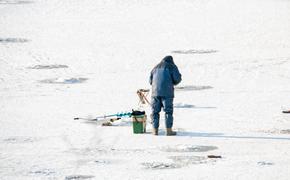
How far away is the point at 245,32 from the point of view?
3969cm

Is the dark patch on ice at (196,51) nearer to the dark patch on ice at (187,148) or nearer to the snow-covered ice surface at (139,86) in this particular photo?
the snow-covered ice surface at (139,86)

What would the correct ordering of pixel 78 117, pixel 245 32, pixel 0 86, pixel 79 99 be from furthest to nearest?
pixel 245 32, pixel 0 86, pixel 79 99, pixel 78 117

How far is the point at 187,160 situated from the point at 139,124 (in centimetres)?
307

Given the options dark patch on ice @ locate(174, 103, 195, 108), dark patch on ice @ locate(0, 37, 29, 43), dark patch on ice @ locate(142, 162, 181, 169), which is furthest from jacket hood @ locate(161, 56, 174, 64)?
dark patch on ice @ locate(0, 37, 29, 43)

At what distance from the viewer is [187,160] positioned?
16.2 m

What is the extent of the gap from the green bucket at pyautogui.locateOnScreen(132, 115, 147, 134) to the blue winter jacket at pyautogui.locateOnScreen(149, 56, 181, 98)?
0.57 meters

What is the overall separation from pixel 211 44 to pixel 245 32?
3.15m

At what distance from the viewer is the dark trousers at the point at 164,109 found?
18875mm

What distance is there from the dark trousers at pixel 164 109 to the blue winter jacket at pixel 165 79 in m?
0.11

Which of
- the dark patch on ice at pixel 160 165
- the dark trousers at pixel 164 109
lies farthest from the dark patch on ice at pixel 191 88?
the dark patch on ice at pixel 160 165

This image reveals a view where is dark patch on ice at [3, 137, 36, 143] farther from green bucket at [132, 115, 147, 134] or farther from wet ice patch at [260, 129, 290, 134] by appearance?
wet ice patch at [260, 129, 290, 134]

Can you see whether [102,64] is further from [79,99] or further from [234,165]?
[234,165]

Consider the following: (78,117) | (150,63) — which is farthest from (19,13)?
(78,117)

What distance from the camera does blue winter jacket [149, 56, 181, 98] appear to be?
62.7 ft
